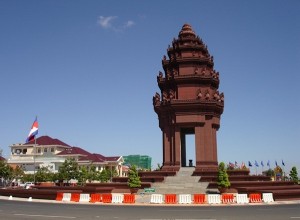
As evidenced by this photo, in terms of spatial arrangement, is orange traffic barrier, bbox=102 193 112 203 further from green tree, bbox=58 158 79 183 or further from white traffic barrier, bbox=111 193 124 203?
green tree, bbox=58 158 79 183

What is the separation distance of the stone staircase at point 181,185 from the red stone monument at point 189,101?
162cm

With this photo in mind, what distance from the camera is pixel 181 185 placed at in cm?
4175

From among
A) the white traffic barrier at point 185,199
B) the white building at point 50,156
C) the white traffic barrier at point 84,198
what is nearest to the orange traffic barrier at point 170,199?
the white traffic barrier at point 185,199

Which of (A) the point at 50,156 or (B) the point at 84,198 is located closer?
(B) the point at 84,198

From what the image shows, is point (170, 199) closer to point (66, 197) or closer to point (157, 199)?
point (157, 199)

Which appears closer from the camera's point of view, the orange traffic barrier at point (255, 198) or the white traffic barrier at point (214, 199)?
the white traffic barrier at point (214, 199)

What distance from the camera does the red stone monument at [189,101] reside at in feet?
154

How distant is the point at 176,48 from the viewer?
171 ft

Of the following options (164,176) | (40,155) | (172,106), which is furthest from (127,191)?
(40,155)

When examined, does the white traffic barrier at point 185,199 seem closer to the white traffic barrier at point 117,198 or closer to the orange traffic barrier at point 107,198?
the white traffic barrier at point 117,198

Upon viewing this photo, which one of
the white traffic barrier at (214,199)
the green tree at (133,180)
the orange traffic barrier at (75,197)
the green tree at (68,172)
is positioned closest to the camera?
the white traffic barrier at (214,199)

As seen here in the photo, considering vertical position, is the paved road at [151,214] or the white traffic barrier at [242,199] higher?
the white traffic barrier at [242,199]

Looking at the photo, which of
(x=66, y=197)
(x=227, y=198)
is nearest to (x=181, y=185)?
(x=227, y=198)

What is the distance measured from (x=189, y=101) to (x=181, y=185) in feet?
37.6
